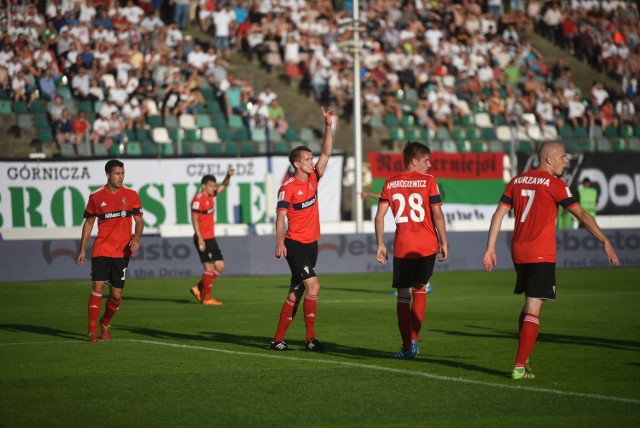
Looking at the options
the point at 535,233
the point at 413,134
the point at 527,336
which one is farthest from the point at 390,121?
the point at 527,336

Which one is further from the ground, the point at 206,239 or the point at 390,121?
the point at 390,121

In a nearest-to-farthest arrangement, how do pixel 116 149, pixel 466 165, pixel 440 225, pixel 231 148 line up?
1. pixel 440 225
2. pixel 116 149
3. pixel 231 148
4. pixel 466 165

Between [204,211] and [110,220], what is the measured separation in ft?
21.2

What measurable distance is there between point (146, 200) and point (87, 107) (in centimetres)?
327

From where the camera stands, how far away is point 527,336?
9.73 metres

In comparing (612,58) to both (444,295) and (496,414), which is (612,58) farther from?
(496,414)

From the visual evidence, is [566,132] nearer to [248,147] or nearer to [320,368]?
[248,147]

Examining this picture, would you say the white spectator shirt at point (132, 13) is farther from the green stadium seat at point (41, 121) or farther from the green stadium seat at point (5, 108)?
the green stadium seat at point (5, 108)

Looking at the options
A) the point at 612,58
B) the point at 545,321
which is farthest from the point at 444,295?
the point at 612,58

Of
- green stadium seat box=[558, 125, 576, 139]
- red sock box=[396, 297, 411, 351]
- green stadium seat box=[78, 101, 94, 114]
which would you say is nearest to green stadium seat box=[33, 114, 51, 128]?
green stadium seat box=[78, 101, 94, 114]

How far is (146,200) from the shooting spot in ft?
92.3

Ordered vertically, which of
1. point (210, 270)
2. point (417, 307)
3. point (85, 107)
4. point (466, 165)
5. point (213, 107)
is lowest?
point (417, 307)

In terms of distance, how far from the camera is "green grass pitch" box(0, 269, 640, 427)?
27.3 feet

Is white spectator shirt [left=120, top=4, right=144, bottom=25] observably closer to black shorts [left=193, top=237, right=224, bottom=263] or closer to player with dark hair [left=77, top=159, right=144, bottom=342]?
black shorts [left=193, top=237, right=224, bottom=263]
